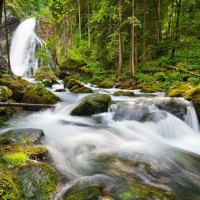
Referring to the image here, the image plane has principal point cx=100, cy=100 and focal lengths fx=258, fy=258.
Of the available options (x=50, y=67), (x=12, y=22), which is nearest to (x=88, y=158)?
(x=50, y=67)

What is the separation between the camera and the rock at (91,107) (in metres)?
10.5

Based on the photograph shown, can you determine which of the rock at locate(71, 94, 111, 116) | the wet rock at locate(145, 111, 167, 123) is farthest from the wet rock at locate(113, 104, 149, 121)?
the rock at locate(71, 94, 111, 116)

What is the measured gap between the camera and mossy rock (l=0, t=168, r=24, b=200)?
11.4 feet

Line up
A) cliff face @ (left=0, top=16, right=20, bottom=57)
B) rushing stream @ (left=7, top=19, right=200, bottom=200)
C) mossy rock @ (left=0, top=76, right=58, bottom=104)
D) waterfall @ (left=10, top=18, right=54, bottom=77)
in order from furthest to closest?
1. cliff face @ (left=0, top=16, right=20, bottom=57)
2. waterfall @ (left=10, top=18, right=54, bottom=77)
3. mossy rock @ (left=0, top=76, right=58, bottom=104)
4. rushing stream @ (left=7, top=19, right=200, bottom=200)

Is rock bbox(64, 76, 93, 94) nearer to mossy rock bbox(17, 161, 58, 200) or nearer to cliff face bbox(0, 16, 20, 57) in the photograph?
mossy rock bbox(17, 161, 58, 200)

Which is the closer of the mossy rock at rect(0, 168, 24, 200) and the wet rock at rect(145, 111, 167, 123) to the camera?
the mossy rock at rect(0, 168, 24, 200)

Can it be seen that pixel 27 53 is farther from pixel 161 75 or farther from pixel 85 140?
pixel 85 140

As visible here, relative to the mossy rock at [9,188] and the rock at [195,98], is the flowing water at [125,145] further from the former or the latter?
the mossy rock at [9,188]

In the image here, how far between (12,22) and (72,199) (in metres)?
41.1

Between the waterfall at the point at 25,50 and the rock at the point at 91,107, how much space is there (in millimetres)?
22545

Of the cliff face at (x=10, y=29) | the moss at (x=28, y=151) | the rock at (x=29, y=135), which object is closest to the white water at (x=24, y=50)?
the cliff face at (x=10, y=29)

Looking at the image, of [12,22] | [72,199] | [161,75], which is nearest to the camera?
[72,199]

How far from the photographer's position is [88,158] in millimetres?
6098

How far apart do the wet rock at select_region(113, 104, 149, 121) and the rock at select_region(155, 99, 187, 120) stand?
617 mm
